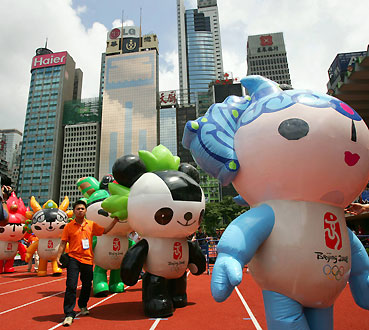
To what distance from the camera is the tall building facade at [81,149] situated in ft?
252

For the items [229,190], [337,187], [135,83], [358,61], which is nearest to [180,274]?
[337,187]

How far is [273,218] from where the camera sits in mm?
2428

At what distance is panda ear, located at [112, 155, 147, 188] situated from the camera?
509cm

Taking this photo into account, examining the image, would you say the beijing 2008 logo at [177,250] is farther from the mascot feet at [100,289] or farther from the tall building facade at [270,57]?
the tall building facade at [270,57]

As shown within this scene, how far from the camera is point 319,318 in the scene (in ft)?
7.89

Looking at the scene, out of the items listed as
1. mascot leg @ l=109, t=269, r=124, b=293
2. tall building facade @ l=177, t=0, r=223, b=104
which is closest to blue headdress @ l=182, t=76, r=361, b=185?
mascot leg @ l=109, t=269, r=124, b=293

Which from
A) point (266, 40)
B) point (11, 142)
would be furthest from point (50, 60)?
point (266, 40)

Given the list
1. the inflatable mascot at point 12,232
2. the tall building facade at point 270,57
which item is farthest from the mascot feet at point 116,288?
the tall building facade at point 270,57

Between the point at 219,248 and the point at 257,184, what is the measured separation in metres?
0.69

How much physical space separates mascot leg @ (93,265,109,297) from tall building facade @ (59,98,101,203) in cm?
7260

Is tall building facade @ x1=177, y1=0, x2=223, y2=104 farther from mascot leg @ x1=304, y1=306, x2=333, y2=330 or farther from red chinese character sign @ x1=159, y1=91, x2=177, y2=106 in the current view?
mascot leg @ x1=304, y1=306, x2=333, y2=330

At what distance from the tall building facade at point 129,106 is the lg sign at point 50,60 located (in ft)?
53.9

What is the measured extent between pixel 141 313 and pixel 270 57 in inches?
3988

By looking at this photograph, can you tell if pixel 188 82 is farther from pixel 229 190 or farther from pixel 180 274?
pixel 180 274
